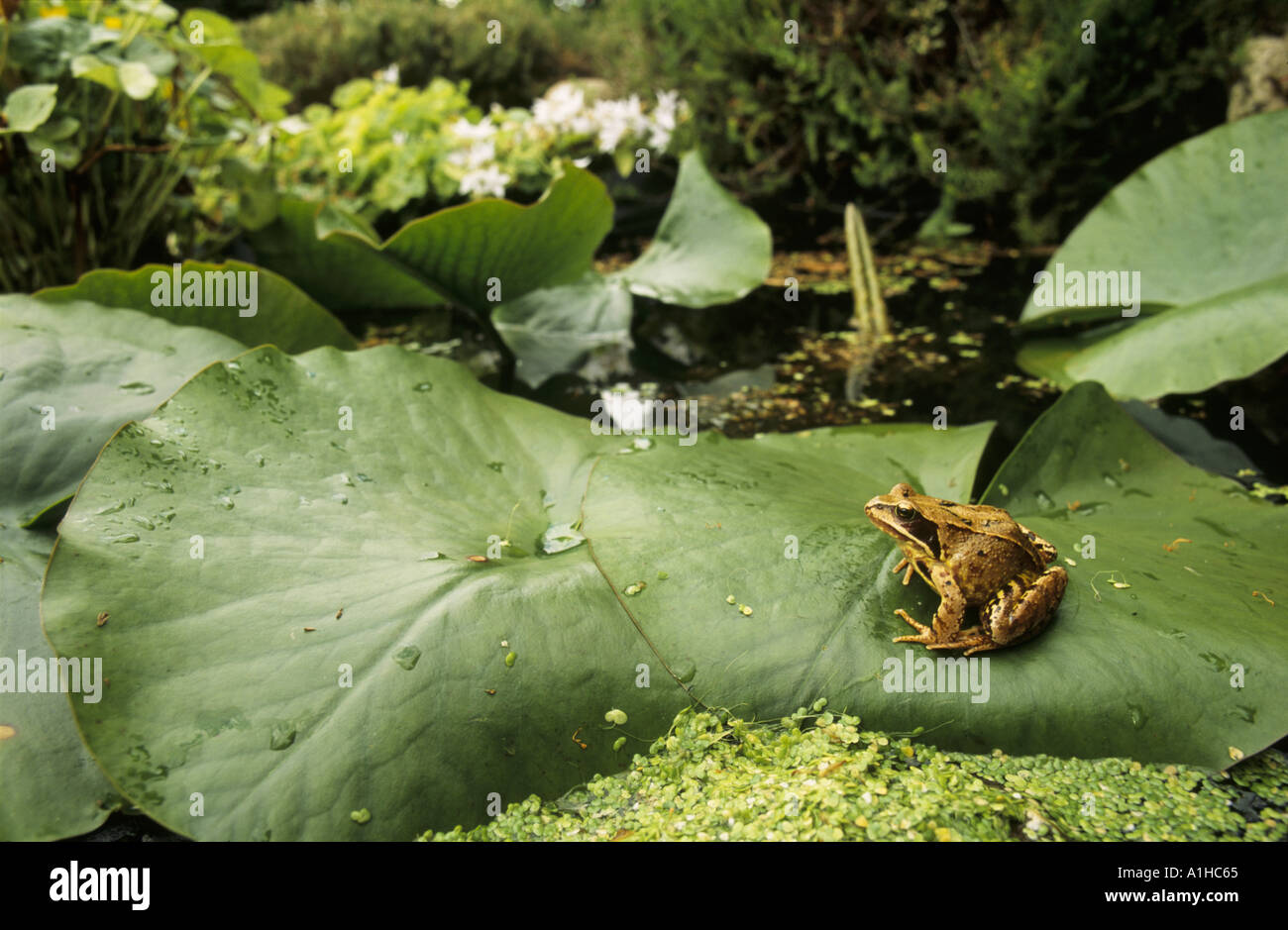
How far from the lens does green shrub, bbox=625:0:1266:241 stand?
3.65 metres

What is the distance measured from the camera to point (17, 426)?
62.7 inches

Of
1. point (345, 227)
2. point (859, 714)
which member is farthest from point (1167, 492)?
point (345, 227)

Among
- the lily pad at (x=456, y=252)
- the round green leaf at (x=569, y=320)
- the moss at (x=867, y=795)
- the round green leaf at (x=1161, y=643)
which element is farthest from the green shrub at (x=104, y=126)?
the round green leaf at (x=1161, y=643)

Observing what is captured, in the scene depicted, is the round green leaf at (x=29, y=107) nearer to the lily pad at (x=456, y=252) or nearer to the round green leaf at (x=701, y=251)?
Answer: the lily pad at (x=456, y=252)

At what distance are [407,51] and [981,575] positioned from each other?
30.3 ft

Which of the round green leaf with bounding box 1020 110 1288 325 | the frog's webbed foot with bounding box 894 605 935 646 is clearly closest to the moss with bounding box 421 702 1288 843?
the frog's webbed foot with bounding box 894 605 935 646

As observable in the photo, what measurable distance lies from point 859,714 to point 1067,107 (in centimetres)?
338

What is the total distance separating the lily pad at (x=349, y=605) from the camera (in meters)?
1.23

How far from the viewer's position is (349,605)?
1.39 m

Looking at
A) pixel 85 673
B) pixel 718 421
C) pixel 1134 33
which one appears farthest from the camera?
pixel 1134 33

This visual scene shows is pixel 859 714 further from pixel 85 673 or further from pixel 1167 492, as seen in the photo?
pixel 85 673

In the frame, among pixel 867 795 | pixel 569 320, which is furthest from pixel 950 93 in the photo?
pixel 867 795

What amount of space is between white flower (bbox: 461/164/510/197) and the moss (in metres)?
3.05

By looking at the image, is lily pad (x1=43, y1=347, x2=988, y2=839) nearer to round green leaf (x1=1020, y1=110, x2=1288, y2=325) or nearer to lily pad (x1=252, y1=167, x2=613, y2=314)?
lily pad (x1=252, y1=167, x2=613, y2=314)
